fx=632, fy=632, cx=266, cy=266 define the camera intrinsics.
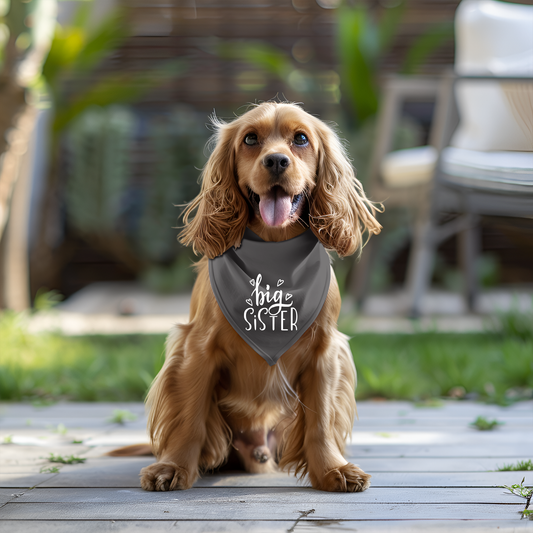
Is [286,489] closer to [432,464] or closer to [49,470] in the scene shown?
[432,464]

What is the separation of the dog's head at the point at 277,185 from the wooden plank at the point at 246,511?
723 mm

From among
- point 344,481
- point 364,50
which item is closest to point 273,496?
point 344,481

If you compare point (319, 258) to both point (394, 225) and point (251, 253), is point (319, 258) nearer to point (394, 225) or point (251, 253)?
point (251, 253)

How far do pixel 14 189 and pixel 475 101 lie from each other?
3498mm

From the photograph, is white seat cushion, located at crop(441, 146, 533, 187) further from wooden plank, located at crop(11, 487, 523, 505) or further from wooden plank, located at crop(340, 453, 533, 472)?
wooden plank, located at crop(11, 487, 523, 505)

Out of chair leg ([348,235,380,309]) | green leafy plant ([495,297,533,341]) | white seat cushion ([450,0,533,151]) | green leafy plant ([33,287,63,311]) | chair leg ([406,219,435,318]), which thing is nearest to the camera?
white seat cushion ([450,0,533,151])

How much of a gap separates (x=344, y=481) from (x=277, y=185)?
0.82 metres

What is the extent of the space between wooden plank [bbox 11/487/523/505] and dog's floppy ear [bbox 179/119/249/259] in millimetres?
672

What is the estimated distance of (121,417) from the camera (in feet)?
8.22

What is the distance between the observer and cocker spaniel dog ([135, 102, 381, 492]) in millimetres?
1767

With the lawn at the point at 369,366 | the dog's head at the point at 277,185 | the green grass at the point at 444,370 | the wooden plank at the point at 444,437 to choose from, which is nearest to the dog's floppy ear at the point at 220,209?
the dog's head at the point at 277,185

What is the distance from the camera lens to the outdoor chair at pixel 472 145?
7.35 ft

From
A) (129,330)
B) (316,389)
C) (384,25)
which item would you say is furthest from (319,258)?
(384,25)

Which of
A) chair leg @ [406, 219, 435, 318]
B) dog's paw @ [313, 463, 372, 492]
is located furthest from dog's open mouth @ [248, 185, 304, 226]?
chair leg @ [406, 219, 435, 318]
